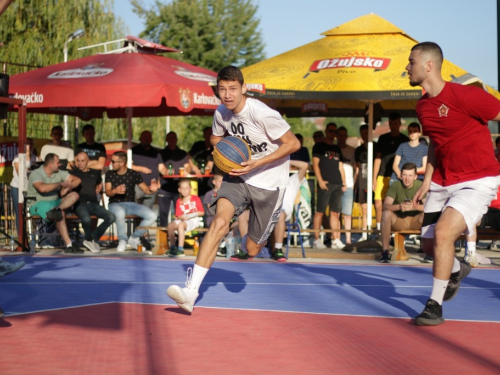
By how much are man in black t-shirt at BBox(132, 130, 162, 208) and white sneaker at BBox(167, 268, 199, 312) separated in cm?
903

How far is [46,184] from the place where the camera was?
15.1 metres

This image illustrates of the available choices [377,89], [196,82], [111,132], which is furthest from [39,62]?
[377,89]

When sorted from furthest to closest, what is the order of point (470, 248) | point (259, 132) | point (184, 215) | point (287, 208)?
point (184, 215) → point (287, 208) → point (470, 248) → point (259, 132)

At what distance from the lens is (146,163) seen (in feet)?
55.6

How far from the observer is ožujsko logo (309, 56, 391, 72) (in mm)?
14859

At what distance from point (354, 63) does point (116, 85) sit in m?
4.01

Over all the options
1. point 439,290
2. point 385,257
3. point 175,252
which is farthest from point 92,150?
point 439,290

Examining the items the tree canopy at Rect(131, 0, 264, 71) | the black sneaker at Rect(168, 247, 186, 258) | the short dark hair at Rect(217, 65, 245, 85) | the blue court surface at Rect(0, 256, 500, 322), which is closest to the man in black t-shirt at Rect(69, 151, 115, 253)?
the black sneaker at Rect(168, 247, 186, 258)

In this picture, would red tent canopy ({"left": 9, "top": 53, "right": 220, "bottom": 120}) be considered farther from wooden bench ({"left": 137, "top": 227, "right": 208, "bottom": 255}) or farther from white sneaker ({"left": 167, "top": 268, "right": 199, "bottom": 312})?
white sneaker ({"left": 167, "top": 268, "right": 199, "bottom": 312})

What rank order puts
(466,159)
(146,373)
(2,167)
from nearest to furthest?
1. (146,373)
2. (466,159)
3. (2,167)

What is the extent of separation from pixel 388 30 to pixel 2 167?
8.12 meters

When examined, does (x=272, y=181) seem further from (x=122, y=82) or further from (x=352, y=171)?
(x=352, y=171)

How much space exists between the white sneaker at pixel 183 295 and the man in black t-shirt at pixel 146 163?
9.03 metres

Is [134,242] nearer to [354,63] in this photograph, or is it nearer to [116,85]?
[116,85]
